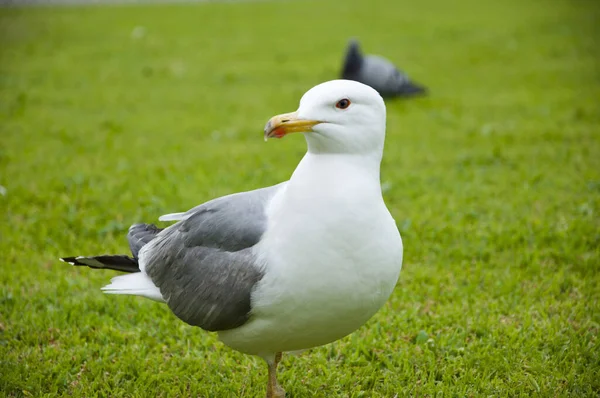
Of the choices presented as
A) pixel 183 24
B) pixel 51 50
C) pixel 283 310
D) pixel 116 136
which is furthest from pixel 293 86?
pixel 283 310

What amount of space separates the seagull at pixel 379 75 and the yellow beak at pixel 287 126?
7315 millimetres

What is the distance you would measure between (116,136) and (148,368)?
5.06 m

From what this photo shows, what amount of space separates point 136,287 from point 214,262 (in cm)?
59

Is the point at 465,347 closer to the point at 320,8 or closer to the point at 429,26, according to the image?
the point at 429,26

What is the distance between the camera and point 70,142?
7.77 meters

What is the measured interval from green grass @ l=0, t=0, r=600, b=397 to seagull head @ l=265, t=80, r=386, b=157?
4.93ft

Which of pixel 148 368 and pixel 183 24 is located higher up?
pixel 183 24

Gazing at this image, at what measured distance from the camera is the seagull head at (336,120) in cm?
256

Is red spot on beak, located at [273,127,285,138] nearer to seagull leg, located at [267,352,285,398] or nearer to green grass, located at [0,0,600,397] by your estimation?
seagull leg, located at [267,352,285,398]

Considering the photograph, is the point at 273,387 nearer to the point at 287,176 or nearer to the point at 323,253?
the point at 323,253

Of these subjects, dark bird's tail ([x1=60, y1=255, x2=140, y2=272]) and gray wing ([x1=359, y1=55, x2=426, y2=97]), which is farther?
gray wing ([x1=359, y1=55, x2=426, y2=97])

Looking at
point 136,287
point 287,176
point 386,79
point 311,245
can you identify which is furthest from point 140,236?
point 386,79

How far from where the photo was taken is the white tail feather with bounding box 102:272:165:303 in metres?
3.19

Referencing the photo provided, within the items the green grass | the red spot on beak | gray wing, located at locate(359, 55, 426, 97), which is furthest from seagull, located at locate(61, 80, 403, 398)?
gray wing, located at locate(359, 55, 426, 97)
